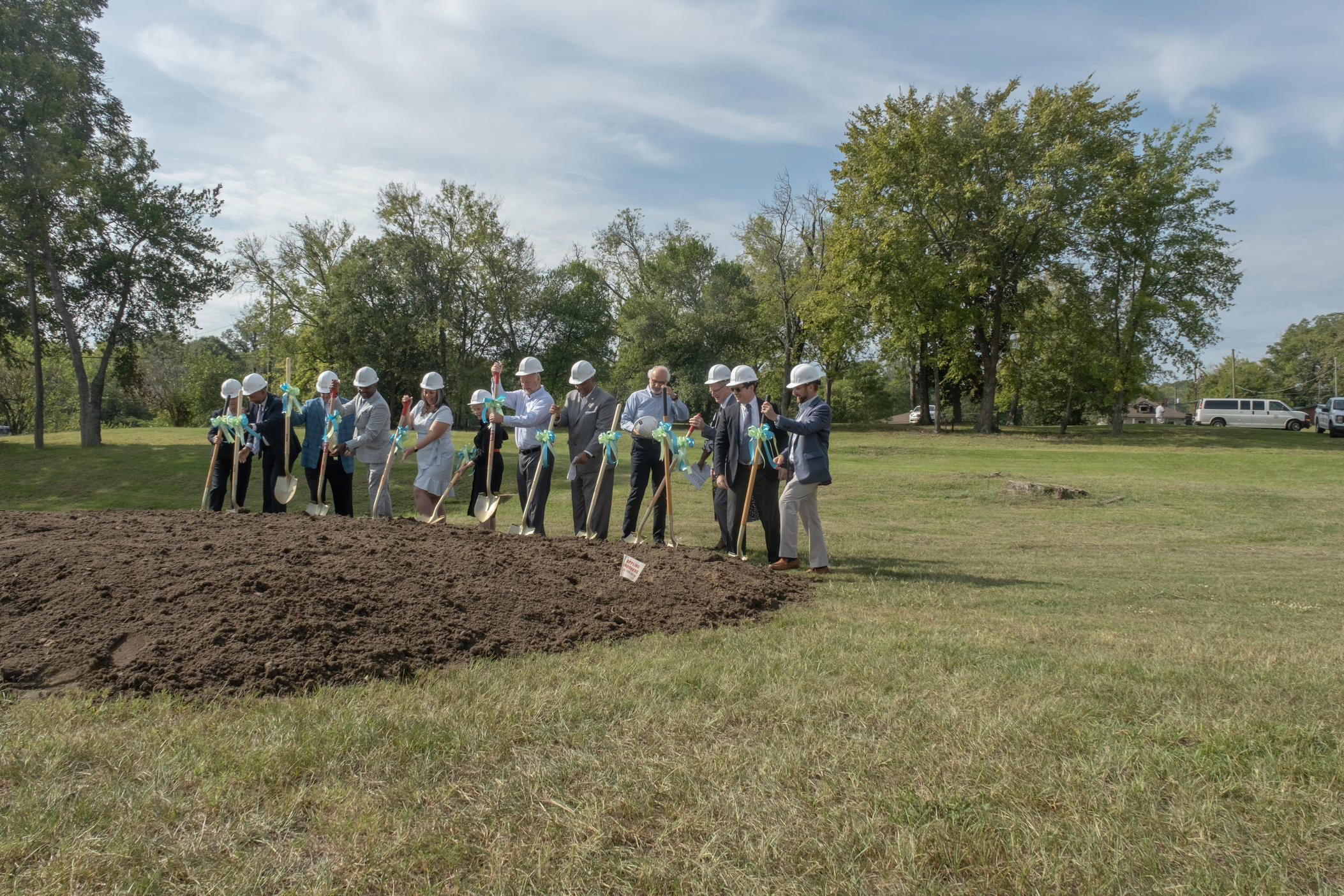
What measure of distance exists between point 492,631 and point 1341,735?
4.57 metres

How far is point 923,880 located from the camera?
2701 mm

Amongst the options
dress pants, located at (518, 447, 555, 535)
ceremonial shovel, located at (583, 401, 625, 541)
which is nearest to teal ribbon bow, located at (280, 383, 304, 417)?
dress pants, located at (518, 447, 555, 535)

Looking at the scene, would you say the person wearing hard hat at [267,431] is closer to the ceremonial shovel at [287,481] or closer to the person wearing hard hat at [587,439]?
the ceremonial shovel at [287,481]

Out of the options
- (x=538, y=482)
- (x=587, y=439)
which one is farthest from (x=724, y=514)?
(x=538, y=482)

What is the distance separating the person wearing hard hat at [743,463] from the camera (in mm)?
8961

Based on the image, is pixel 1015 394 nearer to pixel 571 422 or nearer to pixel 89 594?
pixel 571 422

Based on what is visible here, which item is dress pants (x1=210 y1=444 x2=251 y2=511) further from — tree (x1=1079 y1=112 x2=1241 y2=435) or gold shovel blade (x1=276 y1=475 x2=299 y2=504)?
tree (x1=1079 y1=112 x2=1241 y2=435)

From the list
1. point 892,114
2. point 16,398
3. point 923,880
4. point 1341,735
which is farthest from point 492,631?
point 16,398

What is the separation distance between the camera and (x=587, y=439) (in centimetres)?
966

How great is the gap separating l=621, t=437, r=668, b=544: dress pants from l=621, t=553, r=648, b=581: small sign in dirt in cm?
261

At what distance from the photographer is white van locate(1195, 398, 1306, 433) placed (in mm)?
47500

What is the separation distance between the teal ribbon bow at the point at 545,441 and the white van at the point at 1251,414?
50872 millimetres

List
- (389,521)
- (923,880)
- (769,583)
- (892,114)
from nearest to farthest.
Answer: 1. (923,880)
2. (769,583)
3. (389,521)
4. (892,114)

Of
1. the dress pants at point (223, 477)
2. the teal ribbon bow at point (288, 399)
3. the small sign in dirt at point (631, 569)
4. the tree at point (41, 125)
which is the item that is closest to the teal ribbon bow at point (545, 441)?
the small sign in dirt at point (631, 569)
